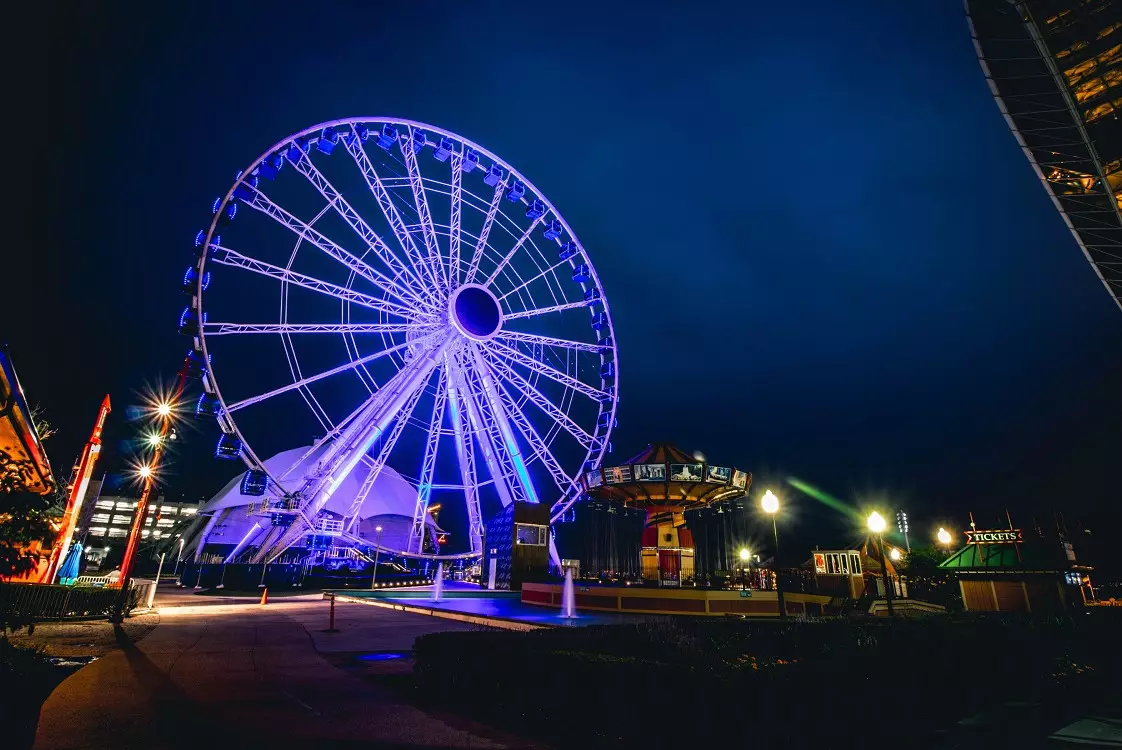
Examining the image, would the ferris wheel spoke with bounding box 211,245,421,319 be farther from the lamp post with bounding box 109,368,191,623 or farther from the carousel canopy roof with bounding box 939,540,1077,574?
the carousel canopy roof with bounding box 939,540,1077,574

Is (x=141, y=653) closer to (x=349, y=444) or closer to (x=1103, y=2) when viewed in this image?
(x=349, y=444)

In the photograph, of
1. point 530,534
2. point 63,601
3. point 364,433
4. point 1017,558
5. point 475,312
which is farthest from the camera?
point 530,534

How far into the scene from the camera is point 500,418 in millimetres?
30156

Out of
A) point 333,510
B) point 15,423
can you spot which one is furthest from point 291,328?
point 333,510

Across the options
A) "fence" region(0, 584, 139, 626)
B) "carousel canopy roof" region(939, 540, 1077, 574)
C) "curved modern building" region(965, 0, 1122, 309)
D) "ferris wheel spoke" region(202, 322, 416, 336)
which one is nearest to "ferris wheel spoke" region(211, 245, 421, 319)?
"ferris wheel spoke" region(202, 322, 416, 336)

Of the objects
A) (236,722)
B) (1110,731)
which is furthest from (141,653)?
(1110,731)

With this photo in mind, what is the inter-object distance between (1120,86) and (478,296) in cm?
2559

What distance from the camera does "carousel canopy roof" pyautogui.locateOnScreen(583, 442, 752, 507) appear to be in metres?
25.8

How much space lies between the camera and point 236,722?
17.6 ft

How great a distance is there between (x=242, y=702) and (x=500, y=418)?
24049mm

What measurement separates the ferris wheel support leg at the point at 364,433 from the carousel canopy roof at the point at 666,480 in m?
11.0

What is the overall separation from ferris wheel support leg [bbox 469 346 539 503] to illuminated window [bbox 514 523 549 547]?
2.46 m

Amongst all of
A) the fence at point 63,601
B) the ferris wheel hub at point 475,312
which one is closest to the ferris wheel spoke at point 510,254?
the ferris wheel hub at point 475,312

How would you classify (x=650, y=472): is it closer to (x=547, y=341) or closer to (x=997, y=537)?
(x=547, y=341)
